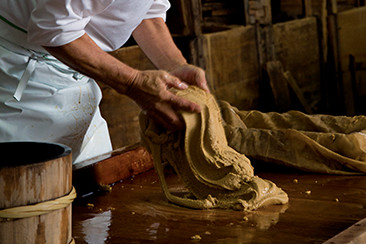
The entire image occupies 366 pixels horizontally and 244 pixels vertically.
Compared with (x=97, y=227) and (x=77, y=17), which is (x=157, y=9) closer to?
(x=77, y=17)

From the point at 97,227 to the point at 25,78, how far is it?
0.90 metres

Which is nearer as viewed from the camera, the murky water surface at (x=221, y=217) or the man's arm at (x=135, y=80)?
the murky water surface at (x=221, y=217)

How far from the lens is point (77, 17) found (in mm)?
2414

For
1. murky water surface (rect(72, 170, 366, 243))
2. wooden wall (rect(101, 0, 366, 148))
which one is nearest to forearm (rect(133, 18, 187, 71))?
murky water surface (rect(72, 170, 366, 243))

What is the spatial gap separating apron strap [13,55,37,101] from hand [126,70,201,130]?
22.1 inches

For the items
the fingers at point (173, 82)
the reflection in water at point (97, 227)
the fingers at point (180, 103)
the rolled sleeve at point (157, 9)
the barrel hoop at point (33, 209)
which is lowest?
the reflection in water at point (97, 227)

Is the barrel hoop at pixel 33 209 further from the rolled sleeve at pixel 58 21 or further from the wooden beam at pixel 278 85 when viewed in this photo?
the wooden beam at pixel 278 85

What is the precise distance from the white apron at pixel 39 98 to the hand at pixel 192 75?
57 centimetres

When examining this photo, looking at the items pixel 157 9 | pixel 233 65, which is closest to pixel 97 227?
pixel 157 9

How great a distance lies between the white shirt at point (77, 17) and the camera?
2352 mm

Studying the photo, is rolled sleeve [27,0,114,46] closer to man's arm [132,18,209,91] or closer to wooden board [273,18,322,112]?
man's arm [132,18,209,91]

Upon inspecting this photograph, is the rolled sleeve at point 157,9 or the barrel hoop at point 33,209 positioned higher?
the rolled sleeve at point 157,9

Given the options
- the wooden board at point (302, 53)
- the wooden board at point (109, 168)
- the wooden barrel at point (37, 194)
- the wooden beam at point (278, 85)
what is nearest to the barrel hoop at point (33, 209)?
the wooden barrel at point (37, 194)

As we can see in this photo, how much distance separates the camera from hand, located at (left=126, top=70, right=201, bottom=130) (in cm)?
249
